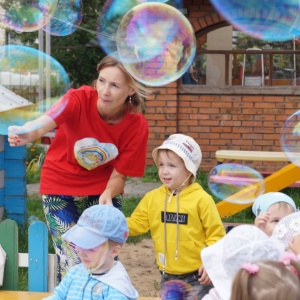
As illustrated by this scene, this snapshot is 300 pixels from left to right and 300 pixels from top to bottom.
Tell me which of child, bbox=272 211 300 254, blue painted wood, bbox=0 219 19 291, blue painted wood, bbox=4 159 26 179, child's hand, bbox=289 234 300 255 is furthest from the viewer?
blue painted wood, bbox=4 159 26 179

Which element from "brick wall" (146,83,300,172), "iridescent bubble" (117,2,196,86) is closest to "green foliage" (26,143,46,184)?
"brick wall" (146,83,300,172)

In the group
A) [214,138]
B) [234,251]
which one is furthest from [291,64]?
[234,251]

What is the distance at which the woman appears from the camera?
12.4 ft

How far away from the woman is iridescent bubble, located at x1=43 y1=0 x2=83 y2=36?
1674mm

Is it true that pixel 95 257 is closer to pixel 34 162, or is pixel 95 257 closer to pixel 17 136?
pixel 17 136

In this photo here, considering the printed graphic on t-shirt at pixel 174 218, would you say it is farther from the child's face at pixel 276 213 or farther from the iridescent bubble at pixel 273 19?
the iridescent bubble at pixel 273 19

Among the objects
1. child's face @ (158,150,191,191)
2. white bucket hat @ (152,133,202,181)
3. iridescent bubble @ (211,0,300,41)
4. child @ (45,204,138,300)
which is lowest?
child @ (45,204,138,300)

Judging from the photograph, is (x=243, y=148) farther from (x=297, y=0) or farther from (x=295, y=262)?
(x=295, y=262)

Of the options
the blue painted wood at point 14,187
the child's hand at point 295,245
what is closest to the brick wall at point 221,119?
the blue painted wood at point 14,187

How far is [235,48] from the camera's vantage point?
32.9 feet

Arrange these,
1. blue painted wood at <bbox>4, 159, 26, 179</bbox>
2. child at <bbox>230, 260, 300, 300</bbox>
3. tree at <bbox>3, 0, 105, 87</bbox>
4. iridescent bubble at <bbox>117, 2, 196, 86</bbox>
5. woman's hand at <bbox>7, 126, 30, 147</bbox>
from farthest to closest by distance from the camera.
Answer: tree at <bbox>3, 0, 105, 87</bbox>
blue painted wood at <bbox>4, 159, 26, 179</bbox>
iridescent bubble at <bbox>117, 2, 196, 86</bbox>
woman's hand at <bbox>7, 126, 30, 147</bbox>
child at <bbox>230, 260, 300, 300</bbox>

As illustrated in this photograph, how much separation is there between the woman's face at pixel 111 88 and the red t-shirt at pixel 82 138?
0.09 meters

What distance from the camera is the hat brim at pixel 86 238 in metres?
3.15

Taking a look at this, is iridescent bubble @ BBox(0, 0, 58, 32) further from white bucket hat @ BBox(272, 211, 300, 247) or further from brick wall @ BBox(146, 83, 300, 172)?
brick wall @ BBox(146, 83, 300, 172)
